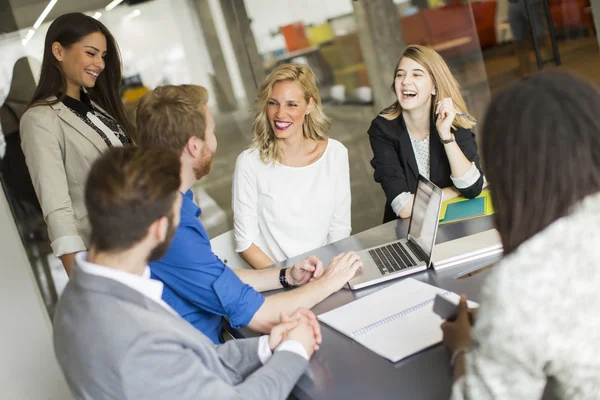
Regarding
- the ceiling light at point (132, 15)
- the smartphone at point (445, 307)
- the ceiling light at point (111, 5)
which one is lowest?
the smartphone at point (445, 307)

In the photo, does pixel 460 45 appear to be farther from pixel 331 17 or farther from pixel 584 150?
pixel 584 150

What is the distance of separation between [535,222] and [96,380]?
86 cm

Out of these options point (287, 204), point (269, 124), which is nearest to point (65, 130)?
point (269, 124)

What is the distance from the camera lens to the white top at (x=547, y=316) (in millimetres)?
1004

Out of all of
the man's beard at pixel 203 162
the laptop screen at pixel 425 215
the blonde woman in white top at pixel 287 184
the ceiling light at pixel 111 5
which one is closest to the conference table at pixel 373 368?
the laptop screen at pixel 425 215

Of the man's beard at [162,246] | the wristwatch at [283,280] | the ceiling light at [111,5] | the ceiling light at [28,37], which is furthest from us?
the ceiling light at [111,5]

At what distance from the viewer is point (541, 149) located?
40.6 inches

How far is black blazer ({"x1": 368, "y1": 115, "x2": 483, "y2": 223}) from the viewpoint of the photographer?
2.87 meters

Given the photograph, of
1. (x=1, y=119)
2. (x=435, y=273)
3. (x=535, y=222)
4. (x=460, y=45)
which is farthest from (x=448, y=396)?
(x=460, y=45)

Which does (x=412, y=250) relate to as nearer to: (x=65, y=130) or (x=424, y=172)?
(x=424, y=172)

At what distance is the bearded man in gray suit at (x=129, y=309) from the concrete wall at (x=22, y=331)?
2.28 m

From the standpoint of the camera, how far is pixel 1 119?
3.73m

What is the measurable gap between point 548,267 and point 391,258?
3.50 feet

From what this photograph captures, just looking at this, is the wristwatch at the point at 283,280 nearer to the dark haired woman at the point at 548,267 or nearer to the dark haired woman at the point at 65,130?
the dark haired woman at the point at 65,130
